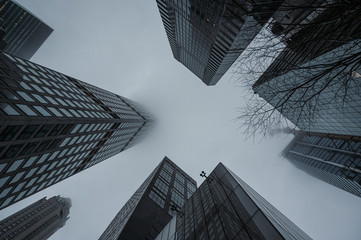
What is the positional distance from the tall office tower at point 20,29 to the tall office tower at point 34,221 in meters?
89.6

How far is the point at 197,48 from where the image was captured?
65500 mm

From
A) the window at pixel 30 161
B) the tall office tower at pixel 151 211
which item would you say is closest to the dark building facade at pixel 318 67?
the tall office tower at pixel 151 211

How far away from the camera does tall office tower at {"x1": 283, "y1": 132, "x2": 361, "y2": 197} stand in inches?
1978

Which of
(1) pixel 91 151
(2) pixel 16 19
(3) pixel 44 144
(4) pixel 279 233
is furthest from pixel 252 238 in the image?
(2) pixel 16 19

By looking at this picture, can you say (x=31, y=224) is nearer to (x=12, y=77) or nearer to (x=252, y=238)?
(x=12, y=77)

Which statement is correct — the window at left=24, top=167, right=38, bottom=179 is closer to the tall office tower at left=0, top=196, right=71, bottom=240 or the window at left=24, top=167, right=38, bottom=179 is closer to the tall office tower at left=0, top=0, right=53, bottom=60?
the tall office tower at left=0, top=196, right=71, bottom=240

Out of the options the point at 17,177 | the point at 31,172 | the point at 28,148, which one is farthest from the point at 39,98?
the point at 31,172

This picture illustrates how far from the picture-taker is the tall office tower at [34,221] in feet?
Answer: 336

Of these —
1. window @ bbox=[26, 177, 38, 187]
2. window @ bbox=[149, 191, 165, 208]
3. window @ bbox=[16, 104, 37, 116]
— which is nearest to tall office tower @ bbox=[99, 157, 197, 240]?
window @ bbox=[149, 191, 165, 208]

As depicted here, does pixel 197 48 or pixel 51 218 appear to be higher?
pixel 197 48

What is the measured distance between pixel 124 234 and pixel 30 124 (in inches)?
885

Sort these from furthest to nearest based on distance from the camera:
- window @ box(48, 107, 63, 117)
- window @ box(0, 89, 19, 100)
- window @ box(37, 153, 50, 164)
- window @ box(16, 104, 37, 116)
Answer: window @ box(37, 153, 50, 164)
window @ box(48, 107, 63, 117)
window @ box(16, 104, 37, 116)
window @ box(0, 89, 19, 100)

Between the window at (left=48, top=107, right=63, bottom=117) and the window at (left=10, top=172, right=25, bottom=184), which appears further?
the window at (left=48, top=107, right=63, bottom=117)

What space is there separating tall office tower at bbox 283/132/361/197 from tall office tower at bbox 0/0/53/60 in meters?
143
